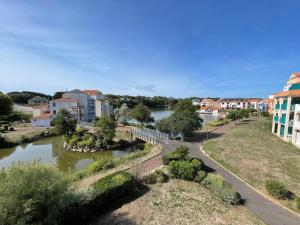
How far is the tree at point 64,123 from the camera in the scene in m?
31.0

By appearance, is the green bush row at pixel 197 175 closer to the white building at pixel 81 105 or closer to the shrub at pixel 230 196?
the shrub at pixel 230 196

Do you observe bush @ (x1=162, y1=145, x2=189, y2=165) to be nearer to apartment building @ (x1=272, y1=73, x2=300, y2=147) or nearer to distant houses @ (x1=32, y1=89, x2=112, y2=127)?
apartment building @ (x1=272, y1=73, x2=300, y2=147)

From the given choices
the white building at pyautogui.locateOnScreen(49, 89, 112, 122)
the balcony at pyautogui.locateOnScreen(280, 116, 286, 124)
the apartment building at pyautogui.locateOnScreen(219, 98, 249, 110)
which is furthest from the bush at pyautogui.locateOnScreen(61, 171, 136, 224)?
the apartment building at pyautogui.locateOnScreen(219, 98, 249, 110)

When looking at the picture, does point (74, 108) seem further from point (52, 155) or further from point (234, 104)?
point (234, 104)

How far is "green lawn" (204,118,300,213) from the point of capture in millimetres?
13247

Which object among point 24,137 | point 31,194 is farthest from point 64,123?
point 31,194

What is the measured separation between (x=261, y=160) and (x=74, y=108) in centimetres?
4533

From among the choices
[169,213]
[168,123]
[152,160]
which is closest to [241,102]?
[168,123]

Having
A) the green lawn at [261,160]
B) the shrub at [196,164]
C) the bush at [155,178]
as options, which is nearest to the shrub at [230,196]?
the green lawn at [261,160]

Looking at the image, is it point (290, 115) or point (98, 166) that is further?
point (290, 115)

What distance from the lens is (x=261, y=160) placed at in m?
17.5

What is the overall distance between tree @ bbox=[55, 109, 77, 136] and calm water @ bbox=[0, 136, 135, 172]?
2637 mm

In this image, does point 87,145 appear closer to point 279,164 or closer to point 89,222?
point 89,222

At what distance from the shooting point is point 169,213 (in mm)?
9289
